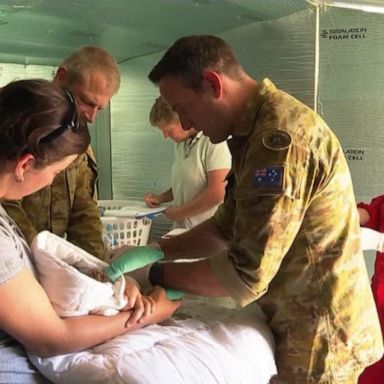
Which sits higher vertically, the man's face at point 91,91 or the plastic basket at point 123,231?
the man's face at point 91,91

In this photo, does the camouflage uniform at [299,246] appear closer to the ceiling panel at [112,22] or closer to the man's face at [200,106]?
the man's face at [200,106]

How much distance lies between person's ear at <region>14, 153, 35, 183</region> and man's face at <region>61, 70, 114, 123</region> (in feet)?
2.04

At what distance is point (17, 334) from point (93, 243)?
2.43 ft

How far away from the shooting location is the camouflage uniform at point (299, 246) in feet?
3.72

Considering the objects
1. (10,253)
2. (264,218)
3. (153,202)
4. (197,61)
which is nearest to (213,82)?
(197,61)

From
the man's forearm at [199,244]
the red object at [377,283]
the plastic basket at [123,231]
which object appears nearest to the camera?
the man's forearm at [199,244]

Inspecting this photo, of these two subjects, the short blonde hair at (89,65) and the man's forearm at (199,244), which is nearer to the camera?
the man's forearm at (199,244)

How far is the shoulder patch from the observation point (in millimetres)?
1145

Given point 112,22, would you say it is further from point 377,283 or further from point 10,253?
point 10,253

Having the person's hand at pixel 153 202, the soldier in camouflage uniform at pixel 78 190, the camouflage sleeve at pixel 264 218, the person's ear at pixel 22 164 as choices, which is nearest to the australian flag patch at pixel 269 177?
the camouflage sleeve at pixel 264 218

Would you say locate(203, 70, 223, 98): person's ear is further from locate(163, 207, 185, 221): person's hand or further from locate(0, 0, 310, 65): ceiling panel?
locate(163, 207, 185, 221): person's hand

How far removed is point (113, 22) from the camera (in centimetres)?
239

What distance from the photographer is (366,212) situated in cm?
223

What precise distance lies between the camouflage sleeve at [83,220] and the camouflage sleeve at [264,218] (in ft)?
2.13
